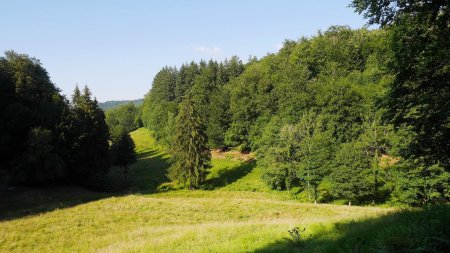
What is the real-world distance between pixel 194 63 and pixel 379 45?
399 ft

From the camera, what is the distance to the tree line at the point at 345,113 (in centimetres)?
1288

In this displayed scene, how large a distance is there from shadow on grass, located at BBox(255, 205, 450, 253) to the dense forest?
4686 millimetres

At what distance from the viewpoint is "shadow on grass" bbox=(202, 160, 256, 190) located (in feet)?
204

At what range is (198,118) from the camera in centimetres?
6278

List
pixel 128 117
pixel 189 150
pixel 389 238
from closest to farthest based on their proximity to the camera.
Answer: pixel 389 238, pixel 189 150, pixel 128 117

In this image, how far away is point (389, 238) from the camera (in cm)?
842

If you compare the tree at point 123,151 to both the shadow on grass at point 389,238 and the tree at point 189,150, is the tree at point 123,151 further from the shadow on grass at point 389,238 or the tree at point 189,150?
the shadow on grass at point 389,238

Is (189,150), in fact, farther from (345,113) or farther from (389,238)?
(389,238)

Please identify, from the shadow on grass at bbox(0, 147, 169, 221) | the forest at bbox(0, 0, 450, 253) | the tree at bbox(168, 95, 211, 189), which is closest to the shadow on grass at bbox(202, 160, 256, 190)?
the forest at bbox(0, 0, 450, 253)

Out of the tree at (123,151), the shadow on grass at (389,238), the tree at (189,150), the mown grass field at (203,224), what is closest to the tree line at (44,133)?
the mown grass field at (203,224)

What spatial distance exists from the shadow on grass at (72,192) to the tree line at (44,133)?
6.92 ft

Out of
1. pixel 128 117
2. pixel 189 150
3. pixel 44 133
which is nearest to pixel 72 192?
pixel 44 133

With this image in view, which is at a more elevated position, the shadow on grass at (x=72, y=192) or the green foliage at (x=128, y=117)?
the green foliage at (x=128, y=117)

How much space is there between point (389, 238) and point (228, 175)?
58280 mm
